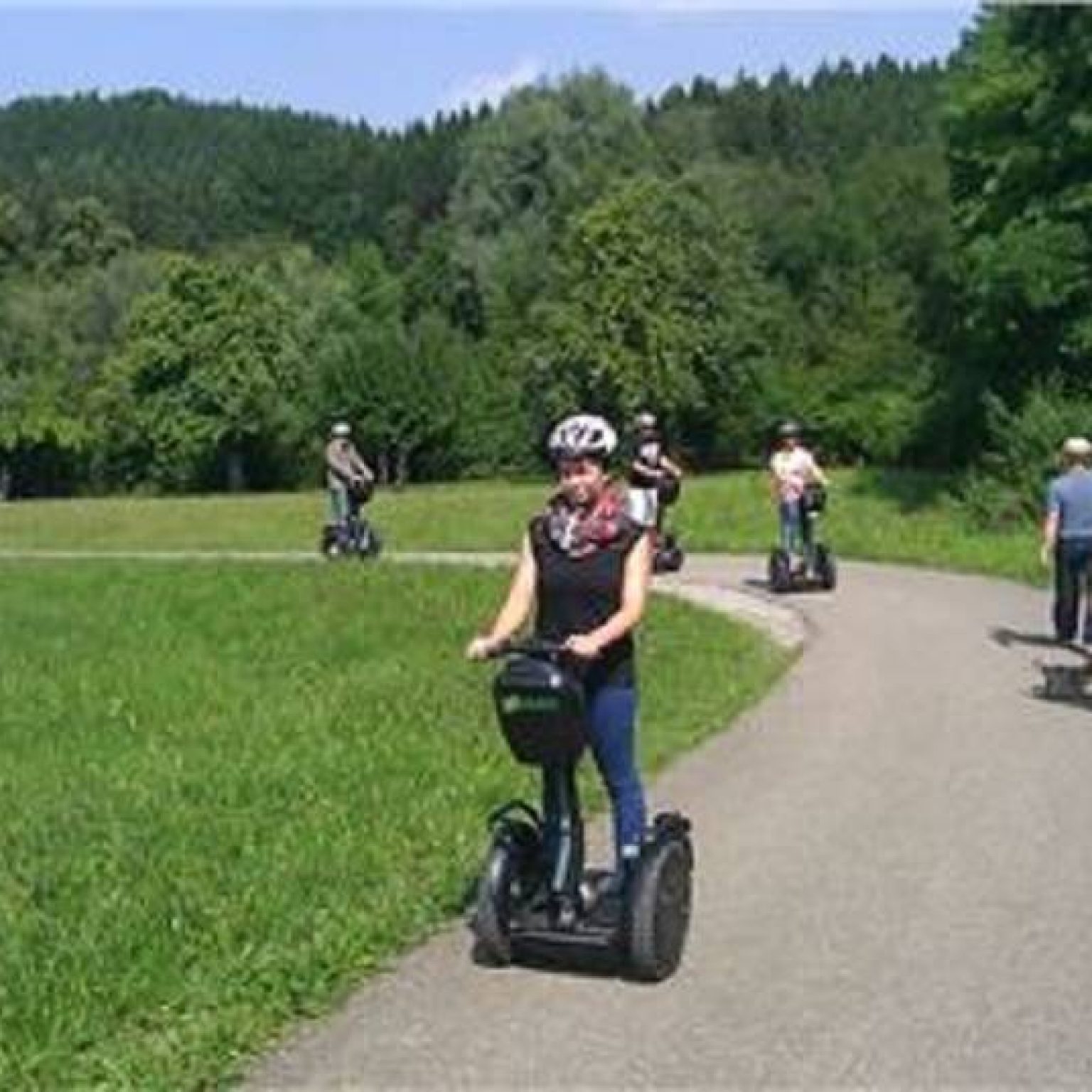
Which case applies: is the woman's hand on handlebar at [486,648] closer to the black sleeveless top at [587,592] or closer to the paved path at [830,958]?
the black sleeveless top at [587,592]

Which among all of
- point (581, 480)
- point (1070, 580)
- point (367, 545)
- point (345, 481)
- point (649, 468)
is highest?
point (581, 480)

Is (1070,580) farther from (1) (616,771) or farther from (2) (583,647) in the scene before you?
(2) (583,647)

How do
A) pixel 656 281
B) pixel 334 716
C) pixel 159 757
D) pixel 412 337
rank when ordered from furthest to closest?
pixel 412 337, pixel 656 281, pixel 334 716, pixel 159 757

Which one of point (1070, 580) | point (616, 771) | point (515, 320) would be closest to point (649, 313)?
point (515, 320)

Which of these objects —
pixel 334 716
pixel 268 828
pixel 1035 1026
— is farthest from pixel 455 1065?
pixel 334 716

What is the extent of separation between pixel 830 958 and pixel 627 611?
5.38ft

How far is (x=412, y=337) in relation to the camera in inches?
3698

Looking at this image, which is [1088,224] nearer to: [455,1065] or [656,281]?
[455,1065]

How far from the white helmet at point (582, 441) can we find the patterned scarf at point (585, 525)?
0.62 ft

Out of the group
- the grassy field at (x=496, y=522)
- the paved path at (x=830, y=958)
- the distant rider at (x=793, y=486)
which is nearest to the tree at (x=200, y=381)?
the grassy field at (x=496, y=522)

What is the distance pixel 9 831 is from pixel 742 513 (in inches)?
1341

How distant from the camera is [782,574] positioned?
27703mm

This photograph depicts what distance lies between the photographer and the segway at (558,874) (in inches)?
354

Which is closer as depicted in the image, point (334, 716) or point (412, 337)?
point (334, 716)
